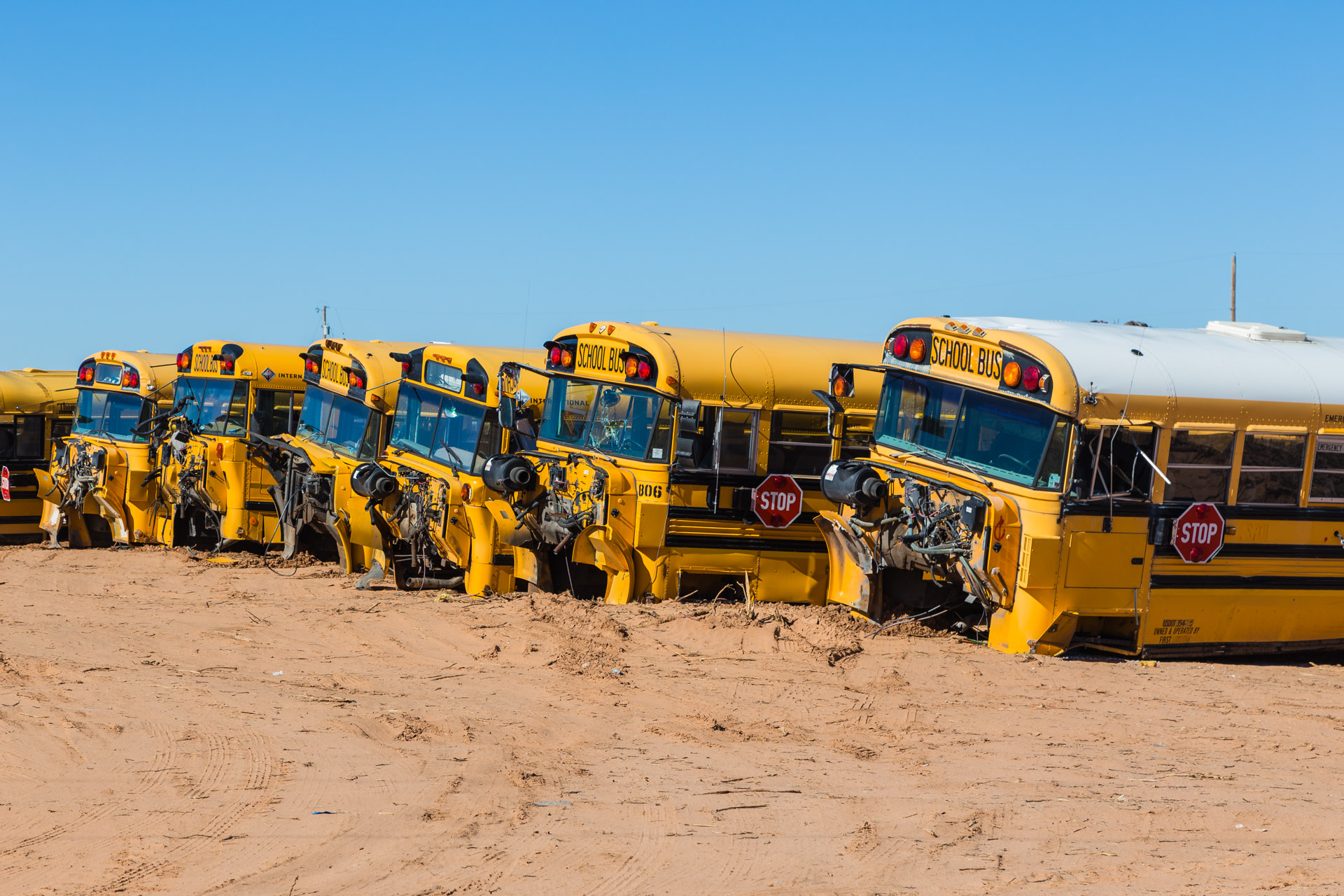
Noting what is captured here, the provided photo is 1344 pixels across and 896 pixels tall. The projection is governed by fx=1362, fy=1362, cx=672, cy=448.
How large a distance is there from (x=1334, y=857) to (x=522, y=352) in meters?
9.60

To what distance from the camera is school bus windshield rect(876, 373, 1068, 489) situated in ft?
30.0

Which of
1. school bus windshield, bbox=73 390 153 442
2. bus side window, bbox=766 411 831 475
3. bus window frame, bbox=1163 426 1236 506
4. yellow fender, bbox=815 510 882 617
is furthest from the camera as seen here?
school bus windshield, bbox=73 390 153 442

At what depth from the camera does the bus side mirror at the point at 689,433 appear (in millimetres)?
10586

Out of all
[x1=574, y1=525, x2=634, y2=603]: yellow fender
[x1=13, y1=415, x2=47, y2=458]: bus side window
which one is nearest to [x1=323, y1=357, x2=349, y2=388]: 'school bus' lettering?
[x1=574, y1=525, x2=634, y2=603]: yellow fender

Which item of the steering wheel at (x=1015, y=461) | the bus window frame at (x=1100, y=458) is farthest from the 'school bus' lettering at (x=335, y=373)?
the bus window frame at (x=1100, y=458)

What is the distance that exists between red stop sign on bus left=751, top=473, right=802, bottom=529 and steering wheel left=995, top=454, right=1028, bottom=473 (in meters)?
2.33

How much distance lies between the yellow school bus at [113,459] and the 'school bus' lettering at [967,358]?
34.2 feet

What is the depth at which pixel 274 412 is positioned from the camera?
1662 centimetres

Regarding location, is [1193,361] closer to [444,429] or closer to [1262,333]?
[1262,333]

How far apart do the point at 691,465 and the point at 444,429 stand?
9.85ft

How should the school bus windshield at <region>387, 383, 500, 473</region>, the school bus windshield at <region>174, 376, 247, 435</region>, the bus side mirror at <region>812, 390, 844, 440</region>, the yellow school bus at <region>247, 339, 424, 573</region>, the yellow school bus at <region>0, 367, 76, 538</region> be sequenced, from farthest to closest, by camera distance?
1. the yellow school bus at <region>0, 367, 76, 538</region>
2. the school bus windshield at <region>174, 376, 247, 435</region>
3. the yellow school bus at <region>247, 339, 424, 573</region>
4. the school bus windshield at <region>387, 383, 500, 473</region>
5. the bus side mirror at <region>812, 390, 844, 440</region>

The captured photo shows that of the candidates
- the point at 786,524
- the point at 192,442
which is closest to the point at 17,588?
the point at 192,442

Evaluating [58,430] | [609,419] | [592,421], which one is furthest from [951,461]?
[58,430]

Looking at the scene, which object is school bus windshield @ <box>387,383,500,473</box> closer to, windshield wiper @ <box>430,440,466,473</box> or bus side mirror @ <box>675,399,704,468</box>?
windshield wiper @ <box>430,440,466,473</box>
